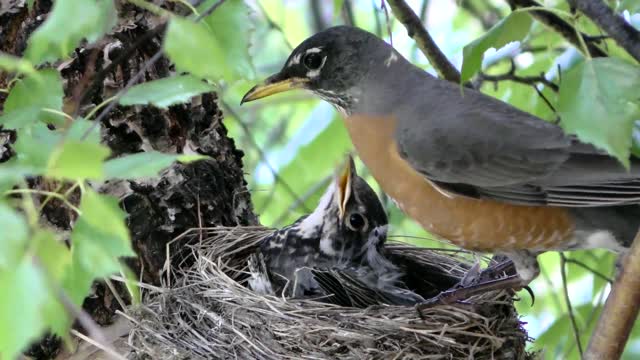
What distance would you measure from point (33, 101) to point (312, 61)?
1170 mm

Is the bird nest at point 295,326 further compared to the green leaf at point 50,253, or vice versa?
the bird nest at point 295,326

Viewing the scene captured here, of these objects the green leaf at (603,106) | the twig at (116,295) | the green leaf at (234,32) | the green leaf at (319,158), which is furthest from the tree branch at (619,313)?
the green leaf at (319,158)

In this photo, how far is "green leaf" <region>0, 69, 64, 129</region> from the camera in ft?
5.24

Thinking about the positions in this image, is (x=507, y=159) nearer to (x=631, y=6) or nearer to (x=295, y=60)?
(x=631, y=6)

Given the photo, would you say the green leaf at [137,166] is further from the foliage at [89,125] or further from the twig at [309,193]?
the twig at [309,193]

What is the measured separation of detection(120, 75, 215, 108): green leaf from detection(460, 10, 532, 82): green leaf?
628mm

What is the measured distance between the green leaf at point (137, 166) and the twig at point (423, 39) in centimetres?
152

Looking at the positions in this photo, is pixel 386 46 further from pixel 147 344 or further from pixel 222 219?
pixel 147 344

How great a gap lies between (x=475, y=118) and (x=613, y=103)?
0.93m

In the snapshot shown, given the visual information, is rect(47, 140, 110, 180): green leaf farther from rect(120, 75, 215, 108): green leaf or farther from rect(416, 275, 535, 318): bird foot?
rect(416, 275, 535, 318): bird foot

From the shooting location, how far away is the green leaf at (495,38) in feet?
6.21

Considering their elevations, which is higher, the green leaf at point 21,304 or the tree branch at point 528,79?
the tree branch at point 528,79

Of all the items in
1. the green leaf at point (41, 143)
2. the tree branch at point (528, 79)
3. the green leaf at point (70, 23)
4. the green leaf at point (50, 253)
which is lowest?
the green leaf at point (50, 253)

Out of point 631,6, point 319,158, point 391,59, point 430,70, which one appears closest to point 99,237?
point 631,6
